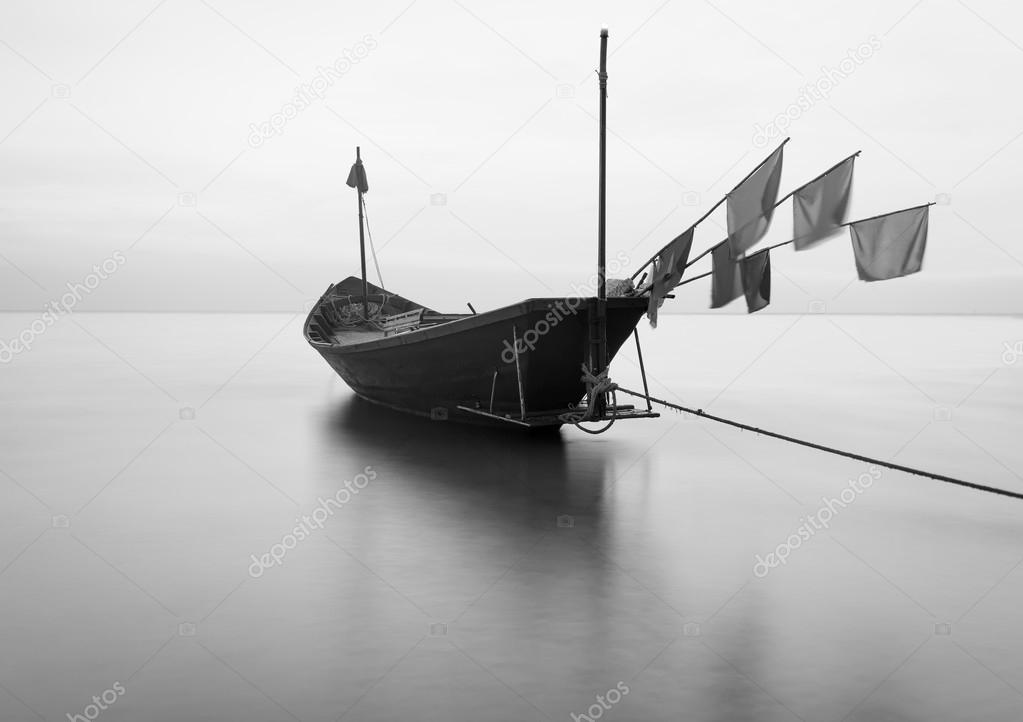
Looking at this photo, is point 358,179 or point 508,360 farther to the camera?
point 358,179

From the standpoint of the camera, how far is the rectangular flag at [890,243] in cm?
910

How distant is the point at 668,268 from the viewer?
449 inches

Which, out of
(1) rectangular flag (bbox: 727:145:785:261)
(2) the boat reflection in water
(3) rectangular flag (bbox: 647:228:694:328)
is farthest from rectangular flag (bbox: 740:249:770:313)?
(2) the boat reflection in water

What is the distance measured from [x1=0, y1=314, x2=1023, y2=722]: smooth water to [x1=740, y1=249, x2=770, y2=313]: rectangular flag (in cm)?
256

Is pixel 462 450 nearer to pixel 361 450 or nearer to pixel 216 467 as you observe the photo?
pixel 361 450

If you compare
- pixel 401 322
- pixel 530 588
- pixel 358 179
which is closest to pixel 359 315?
pixel 401 322

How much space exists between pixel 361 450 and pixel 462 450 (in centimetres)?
188

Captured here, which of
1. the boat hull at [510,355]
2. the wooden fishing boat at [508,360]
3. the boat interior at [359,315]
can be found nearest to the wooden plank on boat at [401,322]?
the boat interior at [359,315]

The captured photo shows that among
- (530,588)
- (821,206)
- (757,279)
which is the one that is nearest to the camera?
(530,588)

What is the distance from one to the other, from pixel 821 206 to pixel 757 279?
3.98 ft

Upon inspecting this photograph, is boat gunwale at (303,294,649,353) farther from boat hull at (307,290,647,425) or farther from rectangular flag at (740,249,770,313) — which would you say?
rectangular flag at (740,249,770,313)

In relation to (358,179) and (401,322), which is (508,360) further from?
(358,179)

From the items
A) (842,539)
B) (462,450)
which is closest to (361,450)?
(462,450)

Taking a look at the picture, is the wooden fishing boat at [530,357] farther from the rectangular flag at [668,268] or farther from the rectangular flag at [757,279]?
the rectangular flag at [757,279]
